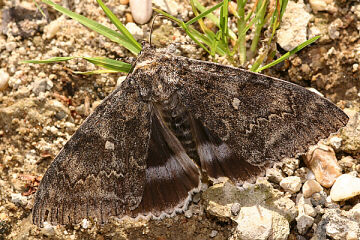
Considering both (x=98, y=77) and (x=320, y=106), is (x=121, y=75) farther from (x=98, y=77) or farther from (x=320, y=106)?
(x=320, y=106)

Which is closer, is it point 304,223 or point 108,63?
point 304,223

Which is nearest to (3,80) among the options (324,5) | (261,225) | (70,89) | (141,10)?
(70,89)

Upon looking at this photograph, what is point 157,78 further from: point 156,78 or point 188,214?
point 188,214

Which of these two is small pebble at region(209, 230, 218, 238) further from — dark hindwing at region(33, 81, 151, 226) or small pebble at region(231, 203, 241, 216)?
dark hindwing at region(33, 81, 151, 226)

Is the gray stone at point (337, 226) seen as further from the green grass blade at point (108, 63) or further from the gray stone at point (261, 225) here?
the green grass blade at point (108, 63)

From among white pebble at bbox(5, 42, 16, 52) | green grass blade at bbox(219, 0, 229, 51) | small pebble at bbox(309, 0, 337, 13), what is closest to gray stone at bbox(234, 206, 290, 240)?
green grass blade at bbox(219, 0, 229, 51)

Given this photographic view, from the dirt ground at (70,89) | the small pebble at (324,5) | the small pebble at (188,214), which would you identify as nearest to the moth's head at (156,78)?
the dirt ground at (70,89)
